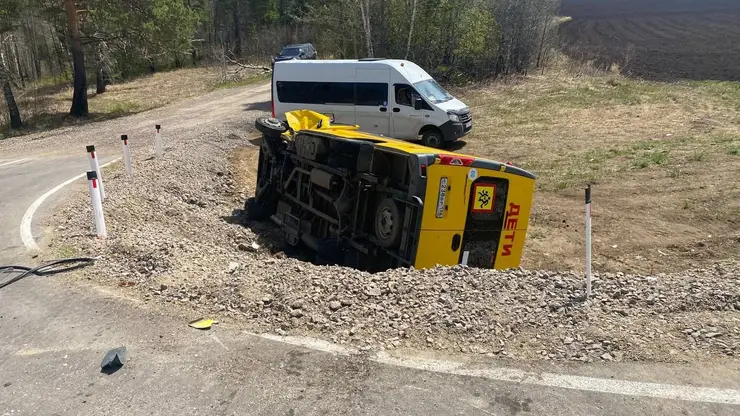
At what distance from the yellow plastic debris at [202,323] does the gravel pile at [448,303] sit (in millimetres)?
155

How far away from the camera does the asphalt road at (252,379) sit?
3.60m

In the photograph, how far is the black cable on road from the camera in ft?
19.1

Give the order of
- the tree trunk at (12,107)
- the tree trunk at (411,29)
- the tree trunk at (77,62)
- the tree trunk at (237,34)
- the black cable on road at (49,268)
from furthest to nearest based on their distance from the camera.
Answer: the tree trunk at (237,34) → the tree trunk at (411,29) → the tree trunk at (77,62) → the tree trunk at (12,107) → the black cable on road at (49,268)

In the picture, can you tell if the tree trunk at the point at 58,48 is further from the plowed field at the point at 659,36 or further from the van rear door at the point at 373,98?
the plowed field at the point at 659,36

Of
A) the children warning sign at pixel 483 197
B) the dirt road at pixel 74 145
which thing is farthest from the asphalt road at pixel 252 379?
the children warning sign at pixel 483 197

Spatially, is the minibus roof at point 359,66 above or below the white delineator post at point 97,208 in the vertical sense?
above

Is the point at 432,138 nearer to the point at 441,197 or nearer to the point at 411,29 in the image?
the point at 441,197

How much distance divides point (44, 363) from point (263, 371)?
1705 mm

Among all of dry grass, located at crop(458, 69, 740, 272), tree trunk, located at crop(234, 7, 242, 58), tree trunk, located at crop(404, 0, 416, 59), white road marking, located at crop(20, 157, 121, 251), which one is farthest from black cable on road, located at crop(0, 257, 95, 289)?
tree trunk, located at crop(234, 7, 242, 58)

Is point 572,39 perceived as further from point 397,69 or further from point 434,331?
point 434,331

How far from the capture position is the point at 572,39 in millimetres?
46375

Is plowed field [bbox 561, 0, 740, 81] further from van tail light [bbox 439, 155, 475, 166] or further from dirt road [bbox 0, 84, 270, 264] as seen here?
van tail light [bbox 439, 155, 475, 166]

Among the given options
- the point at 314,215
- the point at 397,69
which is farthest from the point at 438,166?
the point at 397,69

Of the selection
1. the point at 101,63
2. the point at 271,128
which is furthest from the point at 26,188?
the point at 101,63
